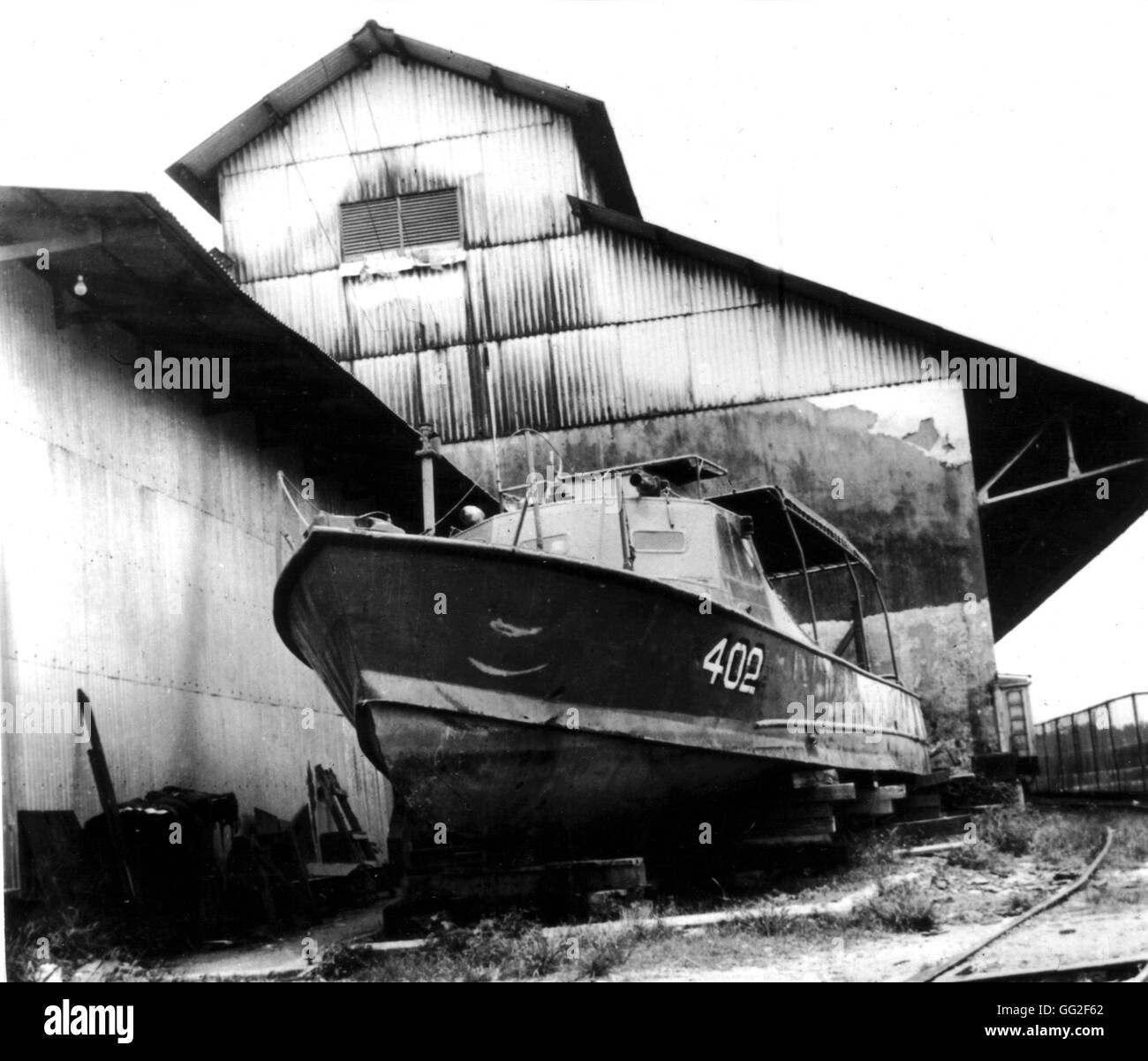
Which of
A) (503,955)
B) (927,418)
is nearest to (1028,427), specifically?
(927,418)

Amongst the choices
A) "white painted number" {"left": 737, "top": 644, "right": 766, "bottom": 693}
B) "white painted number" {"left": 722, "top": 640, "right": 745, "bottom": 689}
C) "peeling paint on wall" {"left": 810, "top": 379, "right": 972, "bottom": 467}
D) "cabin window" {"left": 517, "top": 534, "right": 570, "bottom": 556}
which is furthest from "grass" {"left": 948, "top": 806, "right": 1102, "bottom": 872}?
"cabin window" {"left": 517, "top": 534, "right": 570, "bottom": 556}

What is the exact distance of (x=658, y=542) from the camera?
738cm

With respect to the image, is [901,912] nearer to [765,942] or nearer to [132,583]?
[765,942]

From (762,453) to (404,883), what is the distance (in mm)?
6065

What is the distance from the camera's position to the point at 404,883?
21.5 feet

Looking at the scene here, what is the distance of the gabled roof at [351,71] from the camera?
12.0m

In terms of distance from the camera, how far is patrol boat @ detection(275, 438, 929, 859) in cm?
618

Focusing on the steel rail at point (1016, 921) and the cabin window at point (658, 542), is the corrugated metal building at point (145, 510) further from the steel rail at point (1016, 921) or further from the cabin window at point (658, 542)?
the steel rail at point (1016, 921)

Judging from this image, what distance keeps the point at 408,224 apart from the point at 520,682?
23.8 ft

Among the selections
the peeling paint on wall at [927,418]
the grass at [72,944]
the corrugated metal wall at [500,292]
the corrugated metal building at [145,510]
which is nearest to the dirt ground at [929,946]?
the grass at [72,944]

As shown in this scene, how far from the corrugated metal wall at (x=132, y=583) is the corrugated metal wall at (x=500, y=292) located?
255 cm

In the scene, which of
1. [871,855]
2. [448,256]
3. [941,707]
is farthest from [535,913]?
[448,256]
